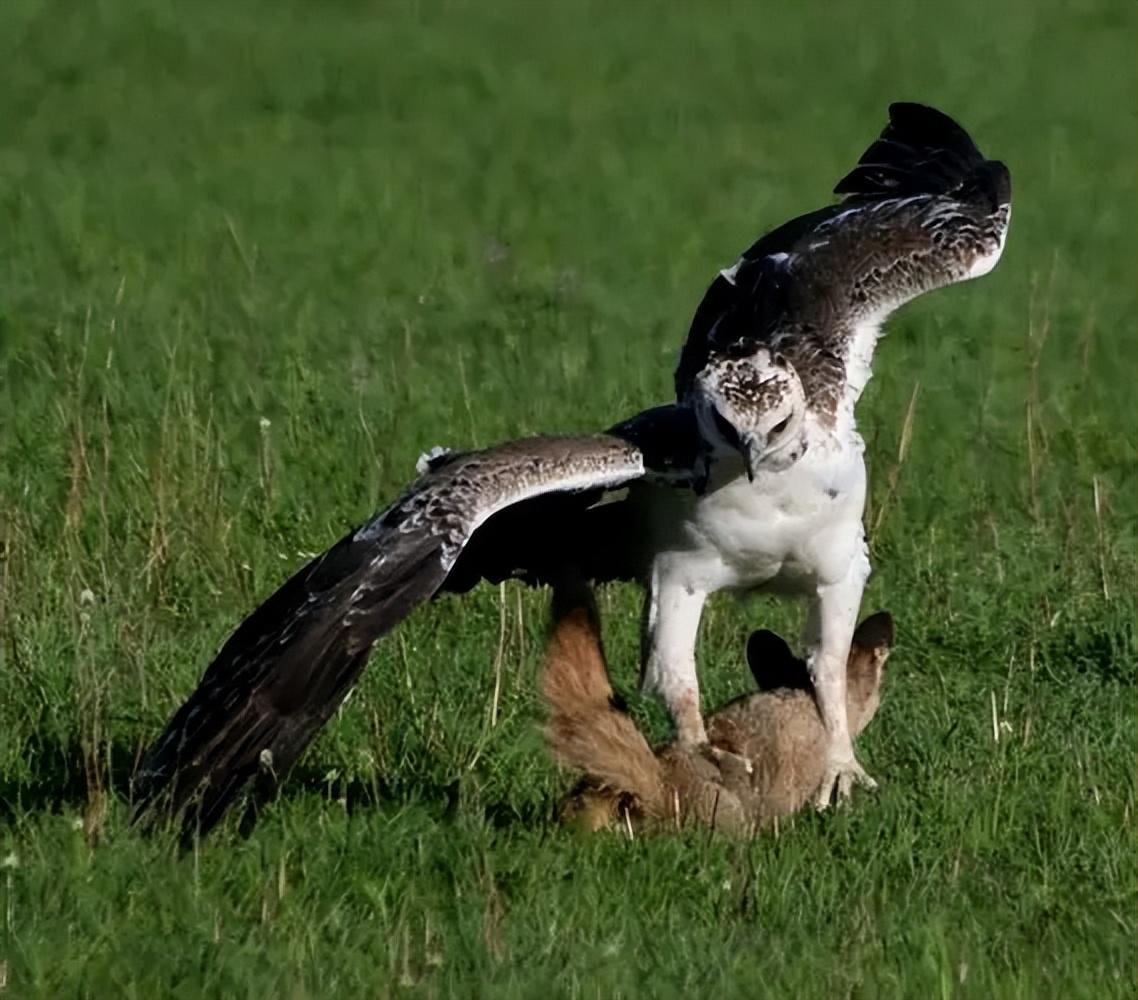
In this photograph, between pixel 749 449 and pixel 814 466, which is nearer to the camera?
pixel 749 449

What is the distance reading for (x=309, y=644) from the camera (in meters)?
6.50

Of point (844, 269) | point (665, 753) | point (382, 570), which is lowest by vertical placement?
point (665, 753)

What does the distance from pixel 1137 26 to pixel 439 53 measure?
18.8ft

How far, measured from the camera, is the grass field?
19.5 ft

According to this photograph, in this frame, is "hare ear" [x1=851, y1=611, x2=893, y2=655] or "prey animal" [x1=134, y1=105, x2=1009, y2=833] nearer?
"prey animal" [x1=134, y1=105, x2=1009, y2=833]

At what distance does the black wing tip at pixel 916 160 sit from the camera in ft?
28.4

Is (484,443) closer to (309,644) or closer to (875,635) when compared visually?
(875,635)

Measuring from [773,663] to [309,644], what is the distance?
1.64m

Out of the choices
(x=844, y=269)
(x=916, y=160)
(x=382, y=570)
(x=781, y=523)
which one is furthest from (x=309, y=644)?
(x=916, y=160)

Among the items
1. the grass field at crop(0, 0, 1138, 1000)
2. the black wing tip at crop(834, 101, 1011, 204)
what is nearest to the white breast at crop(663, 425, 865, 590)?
the grass field at crop(0, 0, 1138, 1000)

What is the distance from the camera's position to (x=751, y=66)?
21.0m

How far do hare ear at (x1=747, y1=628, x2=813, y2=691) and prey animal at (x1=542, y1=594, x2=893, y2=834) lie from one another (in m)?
0.02

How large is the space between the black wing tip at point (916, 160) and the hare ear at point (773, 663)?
5.46 feet

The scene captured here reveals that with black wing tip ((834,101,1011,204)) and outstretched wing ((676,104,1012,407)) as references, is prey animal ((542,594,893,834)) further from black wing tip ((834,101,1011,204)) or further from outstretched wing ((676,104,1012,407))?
black wing tip ((834,101,1011,204))
